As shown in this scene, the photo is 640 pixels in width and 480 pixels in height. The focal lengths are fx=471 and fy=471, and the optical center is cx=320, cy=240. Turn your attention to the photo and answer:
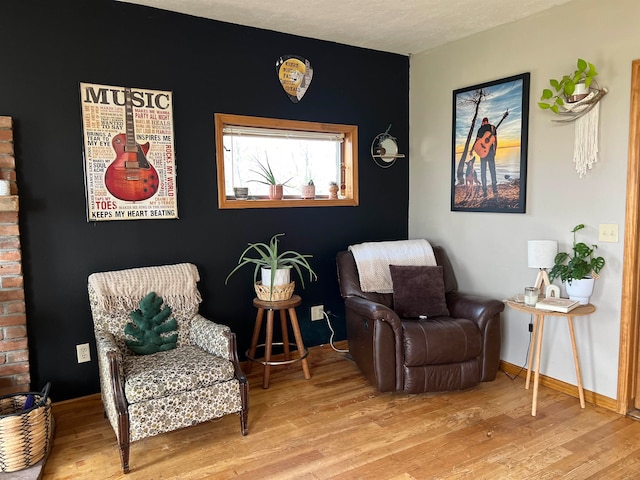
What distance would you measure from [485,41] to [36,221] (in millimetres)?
3280

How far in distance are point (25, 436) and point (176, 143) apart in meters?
1.89

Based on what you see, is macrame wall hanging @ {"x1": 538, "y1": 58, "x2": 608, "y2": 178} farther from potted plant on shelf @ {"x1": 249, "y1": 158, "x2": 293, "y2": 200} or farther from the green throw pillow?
the green throw pillow

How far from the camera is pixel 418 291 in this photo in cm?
337

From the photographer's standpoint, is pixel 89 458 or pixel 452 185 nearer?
pixel 89 458

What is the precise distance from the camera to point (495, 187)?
11.4 feet

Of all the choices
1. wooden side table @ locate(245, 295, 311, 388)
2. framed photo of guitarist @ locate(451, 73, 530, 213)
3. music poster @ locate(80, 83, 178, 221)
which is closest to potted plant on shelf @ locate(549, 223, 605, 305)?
framed photo of guitarist @ locate(451, 73, 530, 213)

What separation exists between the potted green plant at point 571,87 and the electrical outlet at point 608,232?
2.51 feet

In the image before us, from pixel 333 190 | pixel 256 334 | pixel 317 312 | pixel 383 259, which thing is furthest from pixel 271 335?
pixel 333 190

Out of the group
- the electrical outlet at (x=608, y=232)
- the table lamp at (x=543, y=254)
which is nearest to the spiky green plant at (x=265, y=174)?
the table lamp at (x=543, y=254)

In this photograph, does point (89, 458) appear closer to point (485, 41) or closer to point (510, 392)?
point (510, 392)

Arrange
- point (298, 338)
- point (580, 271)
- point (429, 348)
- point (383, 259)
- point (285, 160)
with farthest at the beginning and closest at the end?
1. point (285, 160)
2. point (383, 259)
3. point (298, 338)
4. point (429, 348)
5. point (580, 271)

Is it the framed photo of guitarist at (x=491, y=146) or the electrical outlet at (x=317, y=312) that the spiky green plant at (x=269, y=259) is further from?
the framed photo of guitarist at (x=491, y=146)

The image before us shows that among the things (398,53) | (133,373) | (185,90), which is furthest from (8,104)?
(398,53)

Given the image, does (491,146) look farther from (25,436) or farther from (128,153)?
(25,436)
